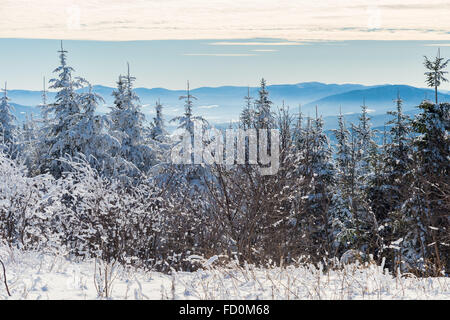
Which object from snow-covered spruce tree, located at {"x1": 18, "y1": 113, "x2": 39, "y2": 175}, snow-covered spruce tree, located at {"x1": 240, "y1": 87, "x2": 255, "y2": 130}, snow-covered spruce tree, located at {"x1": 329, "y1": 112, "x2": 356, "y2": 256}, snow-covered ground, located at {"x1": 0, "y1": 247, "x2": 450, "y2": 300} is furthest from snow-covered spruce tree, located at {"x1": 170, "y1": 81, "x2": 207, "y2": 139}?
snow-covered ground, located at {"x1": 0, "y1": 247, "x2": 450, "y2": 300}

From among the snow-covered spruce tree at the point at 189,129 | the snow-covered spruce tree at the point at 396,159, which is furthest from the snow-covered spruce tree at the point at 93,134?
the snow-covered spruce tree at the point at 396,159

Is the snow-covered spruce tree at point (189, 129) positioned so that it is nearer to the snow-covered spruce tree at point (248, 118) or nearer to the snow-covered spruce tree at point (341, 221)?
the snow-covered spruce tree at point (248, 118)

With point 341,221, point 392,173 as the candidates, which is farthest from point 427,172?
point 341,221

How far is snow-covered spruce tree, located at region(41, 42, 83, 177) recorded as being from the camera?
80.2 feet

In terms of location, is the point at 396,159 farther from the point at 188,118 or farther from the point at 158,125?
the point at 158,125

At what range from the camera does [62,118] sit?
25641 mm

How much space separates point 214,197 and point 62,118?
17432mm

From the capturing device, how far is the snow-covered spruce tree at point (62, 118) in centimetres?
2444

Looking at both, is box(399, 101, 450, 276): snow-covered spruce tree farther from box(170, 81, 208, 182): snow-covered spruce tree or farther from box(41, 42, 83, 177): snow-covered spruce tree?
box(41, 42, 83, 177): snow-covered spruce tree

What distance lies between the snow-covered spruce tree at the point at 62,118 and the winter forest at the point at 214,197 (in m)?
0.08
